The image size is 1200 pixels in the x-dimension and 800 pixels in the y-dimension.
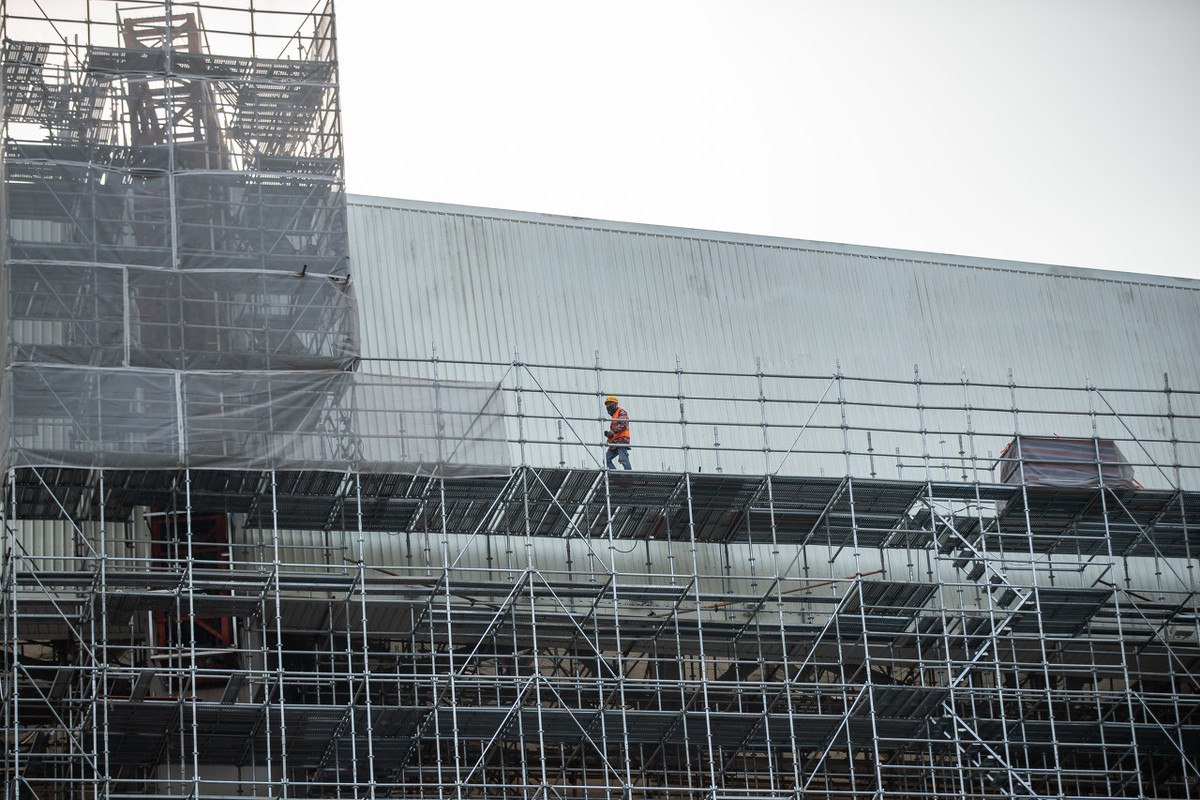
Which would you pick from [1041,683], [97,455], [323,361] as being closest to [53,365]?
[97,455]

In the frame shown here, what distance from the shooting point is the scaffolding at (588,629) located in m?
33.2

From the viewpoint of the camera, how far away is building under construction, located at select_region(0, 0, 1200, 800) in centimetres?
3322

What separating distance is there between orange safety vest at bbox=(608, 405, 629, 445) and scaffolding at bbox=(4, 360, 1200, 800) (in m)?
0.41

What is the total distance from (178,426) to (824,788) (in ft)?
48.5

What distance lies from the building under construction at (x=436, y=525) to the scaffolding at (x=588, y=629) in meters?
0.11

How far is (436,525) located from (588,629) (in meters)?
3.46

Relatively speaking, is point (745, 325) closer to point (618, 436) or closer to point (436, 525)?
point (618, 436)

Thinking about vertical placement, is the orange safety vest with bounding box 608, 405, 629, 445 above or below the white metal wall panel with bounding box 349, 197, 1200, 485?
below

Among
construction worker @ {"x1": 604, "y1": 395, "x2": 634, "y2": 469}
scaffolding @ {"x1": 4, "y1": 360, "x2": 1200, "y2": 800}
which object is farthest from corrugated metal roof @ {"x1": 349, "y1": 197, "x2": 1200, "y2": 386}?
construction worker @ {"x1": 604, "y1": 395, "x2": 634, "y2": 469}

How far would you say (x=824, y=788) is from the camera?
128ft

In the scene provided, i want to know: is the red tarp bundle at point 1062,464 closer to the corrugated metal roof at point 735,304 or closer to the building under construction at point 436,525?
the building under construction at point 436,525

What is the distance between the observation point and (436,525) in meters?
37.0

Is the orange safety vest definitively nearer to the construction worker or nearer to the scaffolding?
the construction worker

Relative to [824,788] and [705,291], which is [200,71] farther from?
[824,788]
